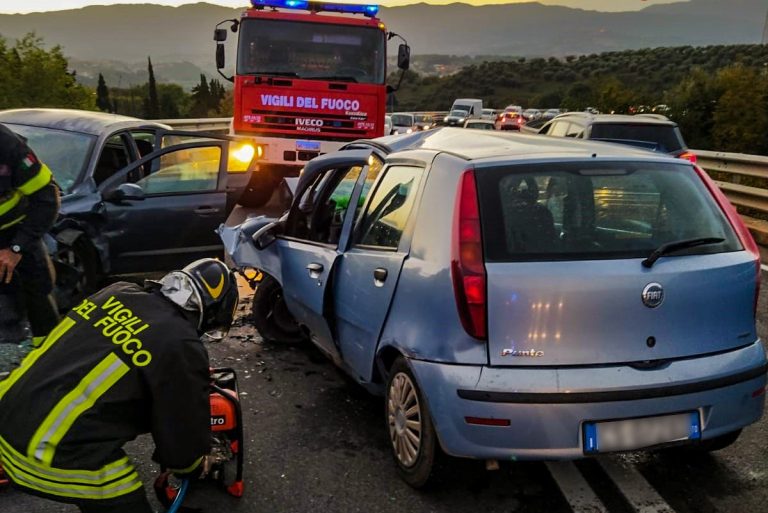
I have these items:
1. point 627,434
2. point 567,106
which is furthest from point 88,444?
point 567,106

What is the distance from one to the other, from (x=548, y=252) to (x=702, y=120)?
2381 centimetres

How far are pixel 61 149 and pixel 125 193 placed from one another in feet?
3.74

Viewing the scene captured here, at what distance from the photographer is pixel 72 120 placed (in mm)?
7023

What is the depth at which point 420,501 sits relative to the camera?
3189 mm

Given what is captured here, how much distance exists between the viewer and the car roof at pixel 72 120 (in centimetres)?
689

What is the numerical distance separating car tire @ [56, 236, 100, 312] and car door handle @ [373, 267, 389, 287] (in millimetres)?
3645

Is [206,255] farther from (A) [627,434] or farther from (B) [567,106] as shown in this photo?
(B) [567,106]

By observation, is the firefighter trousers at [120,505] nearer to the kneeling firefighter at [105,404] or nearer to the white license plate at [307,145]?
the kneeling firefighter at [105,404]

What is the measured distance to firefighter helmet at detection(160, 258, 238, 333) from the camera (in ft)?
8.17

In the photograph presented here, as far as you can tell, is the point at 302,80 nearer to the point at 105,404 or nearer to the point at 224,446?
the point at 224,446

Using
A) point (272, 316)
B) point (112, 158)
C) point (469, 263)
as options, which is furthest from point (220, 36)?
point (469, 263)

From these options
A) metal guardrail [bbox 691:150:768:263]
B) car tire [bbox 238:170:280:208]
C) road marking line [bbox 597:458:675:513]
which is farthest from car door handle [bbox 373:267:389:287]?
car tire [bbox 238:170:280:208]

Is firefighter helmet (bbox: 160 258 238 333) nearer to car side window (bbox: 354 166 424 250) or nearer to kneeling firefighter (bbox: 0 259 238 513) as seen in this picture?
kneeling firefighter (bbox: 0 259 238 513)

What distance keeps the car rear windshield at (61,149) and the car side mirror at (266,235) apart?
93.2 inches
